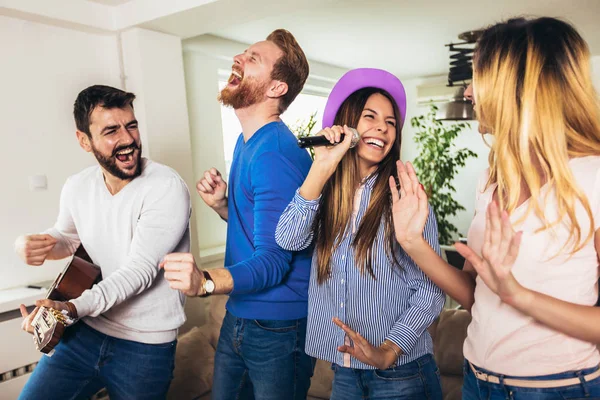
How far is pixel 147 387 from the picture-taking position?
174cm

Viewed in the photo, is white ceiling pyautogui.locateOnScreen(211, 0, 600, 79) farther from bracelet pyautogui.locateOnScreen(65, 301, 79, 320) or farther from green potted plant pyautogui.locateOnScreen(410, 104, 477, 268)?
bracelet pyautogui.locateOnScreen(65, 301, 79, 320)

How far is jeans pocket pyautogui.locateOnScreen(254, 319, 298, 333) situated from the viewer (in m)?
1.49

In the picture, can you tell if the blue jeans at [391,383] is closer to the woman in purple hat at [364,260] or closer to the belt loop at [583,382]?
the woman in purple hat at [364,260]

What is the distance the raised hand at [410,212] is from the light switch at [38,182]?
8.07ft

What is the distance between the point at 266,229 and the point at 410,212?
436 mm

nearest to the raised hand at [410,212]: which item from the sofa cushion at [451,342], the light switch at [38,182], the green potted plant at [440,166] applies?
the sofa cushion at [451,342]

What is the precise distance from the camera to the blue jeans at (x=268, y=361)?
1464mm

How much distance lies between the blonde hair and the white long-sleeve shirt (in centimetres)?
111

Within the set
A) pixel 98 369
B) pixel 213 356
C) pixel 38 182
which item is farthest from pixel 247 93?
pixel 38 182

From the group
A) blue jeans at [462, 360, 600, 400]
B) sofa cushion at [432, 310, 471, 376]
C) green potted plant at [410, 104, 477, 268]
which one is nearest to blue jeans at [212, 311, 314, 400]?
blue jeans at [462, 360, 600, 400]

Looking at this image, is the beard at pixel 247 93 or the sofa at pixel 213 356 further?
the sofa at pixel 213 356

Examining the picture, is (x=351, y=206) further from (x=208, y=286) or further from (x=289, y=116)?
(x=289, y=116)

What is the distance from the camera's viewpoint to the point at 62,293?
1.75m

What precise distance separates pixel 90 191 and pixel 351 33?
331 centimetres
